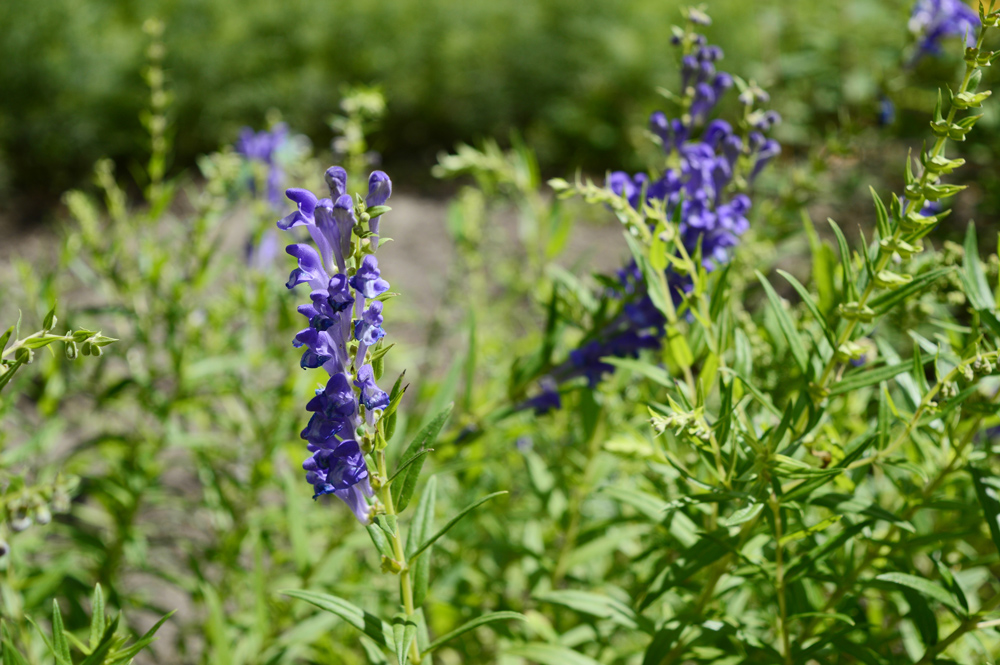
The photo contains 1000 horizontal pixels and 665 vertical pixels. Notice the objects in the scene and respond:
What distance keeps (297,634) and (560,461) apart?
725 mm

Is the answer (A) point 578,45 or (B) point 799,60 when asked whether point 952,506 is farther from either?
(A) point 578,45

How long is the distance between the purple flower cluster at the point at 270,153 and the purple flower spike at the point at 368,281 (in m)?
1.60

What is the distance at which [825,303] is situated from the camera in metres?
1.35

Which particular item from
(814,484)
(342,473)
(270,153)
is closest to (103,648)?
(342,473)

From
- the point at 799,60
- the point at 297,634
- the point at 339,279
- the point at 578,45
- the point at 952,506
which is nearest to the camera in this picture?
the point at 339,279

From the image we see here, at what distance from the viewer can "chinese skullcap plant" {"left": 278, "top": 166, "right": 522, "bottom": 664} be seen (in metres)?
0.89

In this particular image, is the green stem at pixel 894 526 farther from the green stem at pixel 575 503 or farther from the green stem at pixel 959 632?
the green stem at pixel 575 503

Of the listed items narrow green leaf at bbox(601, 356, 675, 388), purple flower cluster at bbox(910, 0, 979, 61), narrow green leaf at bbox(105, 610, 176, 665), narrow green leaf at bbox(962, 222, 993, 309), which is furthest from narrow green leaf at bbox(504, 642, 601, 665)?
purple flower cluster at bbox(910, 0, 979, 61)

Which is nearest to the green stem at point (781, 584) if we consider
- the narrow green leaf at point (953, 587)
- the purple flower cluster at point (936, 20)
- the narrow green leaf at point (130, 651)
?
the narrow green leaf at point (953, 587)

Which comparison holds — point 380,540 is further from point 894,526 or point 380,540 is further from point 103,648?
point 894,526

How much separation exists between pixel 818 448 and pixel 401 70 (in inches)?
206

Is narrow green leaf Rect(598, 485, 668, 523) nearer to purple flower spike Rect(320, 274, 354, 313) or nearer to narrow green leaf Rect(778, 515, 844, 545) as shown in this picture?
narrow green leaf Rect(778, 515, 844, 545)

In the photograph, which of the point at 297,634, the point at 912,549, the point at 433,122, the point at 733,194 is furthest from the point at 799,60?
the point at 297,634

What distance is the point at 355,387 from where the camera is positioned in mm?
948
